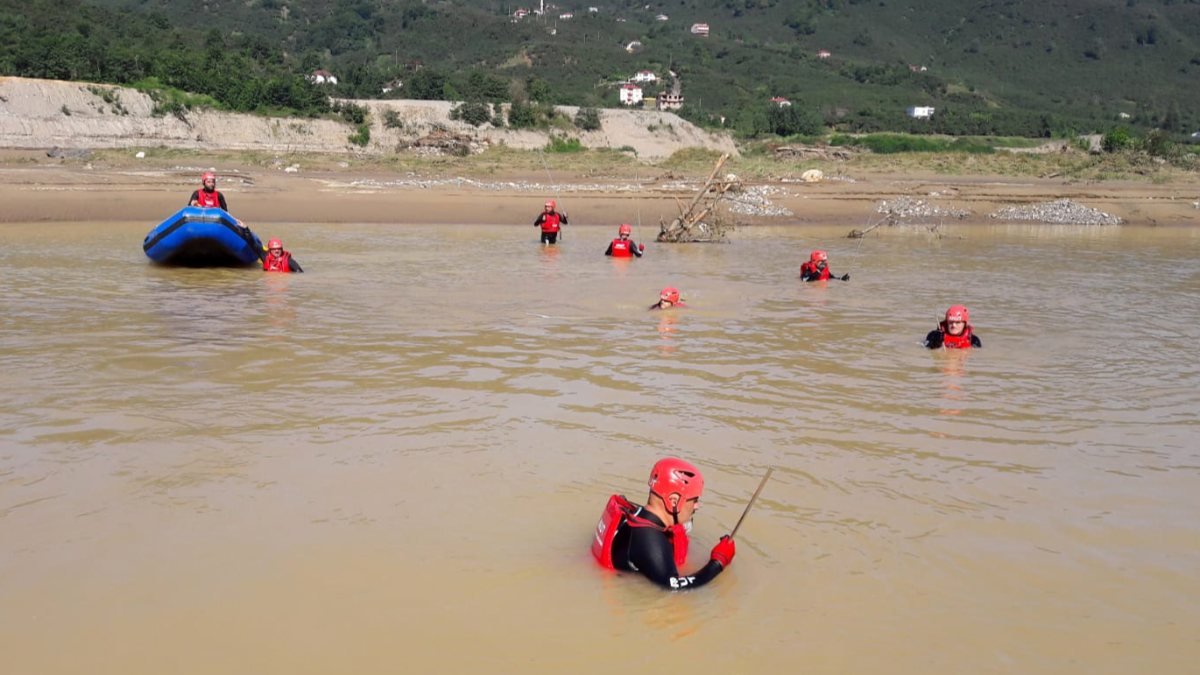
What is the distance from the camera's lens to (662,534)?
Result: 5.37 meters

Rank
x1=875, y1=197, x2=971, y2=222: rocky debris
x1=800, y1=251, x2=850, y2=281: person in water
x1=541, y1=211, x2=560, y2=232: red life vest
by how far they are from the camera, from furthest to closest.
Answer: x1=875, y1=197, x2=971, y2=222: rocky debris → x1=541, y1=211, x2=560, y2=232: red life vest → x1=800, y1=251, x2=850, y2=281: person in water

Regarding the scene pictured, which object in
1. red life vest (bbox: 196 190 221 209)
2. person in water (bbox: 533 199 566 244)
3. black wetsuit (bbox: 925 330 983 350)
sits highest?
red life vest (bbox: 196 190 221 209)

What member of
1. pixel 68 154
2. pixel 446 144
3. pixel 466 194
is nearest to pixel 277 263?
pixel 466 194

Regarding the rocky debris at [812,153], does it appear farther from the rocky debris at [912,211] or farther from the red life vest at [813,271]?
the red life vest at [813,271]

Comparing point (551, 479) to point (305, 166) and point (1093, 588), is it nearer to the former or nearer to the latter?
point (1093, 588)

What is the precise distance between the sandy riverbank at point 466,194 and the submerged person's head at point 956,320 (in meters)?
14.1

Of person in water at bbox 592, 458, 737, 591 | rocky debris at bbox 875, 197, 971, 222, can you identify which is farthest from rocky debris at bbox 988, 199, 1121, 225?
person in water at bbox 592, 458, 737, 591

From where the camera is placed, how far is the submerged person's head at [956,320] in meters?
10.9

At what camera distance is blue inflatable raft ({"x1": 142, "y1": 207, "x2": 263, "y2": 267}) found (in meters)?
15.5

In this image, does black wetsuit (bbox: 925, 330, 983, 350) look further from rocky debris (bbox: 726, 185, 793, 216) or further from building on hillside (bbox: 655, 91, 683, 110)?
building on hillside (bbox: 655, 91, 683, 110)

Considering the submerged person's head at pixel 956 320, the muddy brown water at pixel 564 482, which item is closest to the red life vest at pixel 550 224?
the muddy brown water at pixel 564 482

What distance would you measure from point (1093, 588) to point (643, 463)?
2.90 meters

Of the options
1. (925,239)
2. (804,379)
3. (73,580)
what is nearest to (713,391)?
(804,379)

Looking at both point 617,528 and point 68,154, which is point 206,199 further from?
point 68,154
